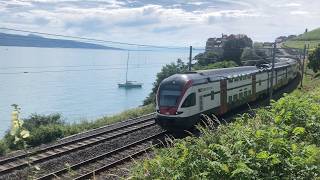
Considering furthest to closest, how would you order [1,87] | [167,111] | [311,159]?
[1,87], [167,111], [311,159]

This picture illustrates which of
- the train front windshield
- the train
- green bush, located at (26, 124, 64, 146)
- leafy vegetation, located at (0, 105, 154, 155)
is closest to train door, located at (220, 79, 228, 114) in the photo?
→ the train

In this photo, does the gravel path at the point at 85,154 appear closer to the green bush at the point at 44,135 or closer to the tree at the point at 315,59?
the green bush at the point at 44,135

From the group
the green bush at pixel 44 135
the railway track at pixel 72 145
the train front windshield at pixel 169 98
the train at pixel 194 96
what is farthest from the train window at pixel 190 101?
the green bush at pixel 44 135

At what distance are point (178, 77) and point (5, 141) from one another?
914 cm

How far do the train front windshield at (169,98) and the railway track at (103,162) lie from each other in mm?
2014

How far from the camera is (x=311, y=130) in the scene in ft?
29.8

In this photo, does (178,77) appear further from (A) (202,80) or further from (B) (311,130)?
(B) (311,130)

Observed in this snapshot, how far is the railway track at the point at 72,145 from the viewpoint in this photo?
1662cm

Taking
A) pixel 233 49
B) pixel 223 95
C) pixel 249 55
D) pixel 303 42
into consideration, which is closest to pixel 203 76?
pixel 223 95

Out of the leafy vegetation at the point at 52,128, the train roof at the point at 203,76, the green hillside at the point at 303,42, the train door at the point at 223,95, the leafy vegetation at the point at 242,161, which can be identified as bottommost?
the leafy vegetation at the point at 52,128

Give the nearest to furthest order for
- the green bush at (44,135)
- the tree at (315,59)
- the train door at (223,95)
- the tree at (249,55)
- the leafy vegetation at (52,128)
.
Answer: the leafy vegetation at (52,128) → the green bush at (44,135) → the train door at (223,95) → the tree at (315,59) → the tree at (249,55)

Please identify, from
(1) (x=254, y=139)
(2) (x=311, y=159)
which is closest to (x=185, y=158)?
(1) (x=254, y=139)

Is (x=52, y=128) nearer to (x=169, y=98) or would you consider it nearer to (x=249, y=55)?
(x=169, y=98)

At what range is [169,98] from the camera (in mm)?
21234
